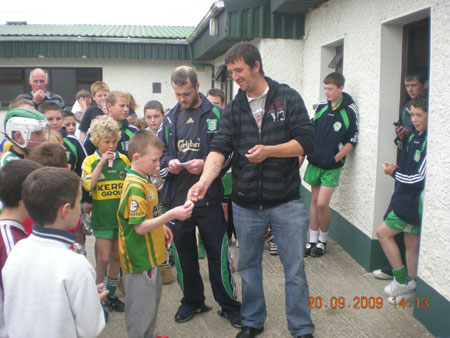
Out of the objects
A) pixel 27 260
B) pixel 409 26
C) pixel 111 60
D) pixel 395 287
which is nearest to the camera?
pixel 27 260

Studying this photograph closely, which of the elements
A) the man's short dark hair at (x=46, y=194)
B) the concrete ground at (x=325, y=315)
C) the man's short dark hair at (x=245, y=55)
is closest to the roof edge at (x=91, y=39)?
the concrete ground at (x=325, y=315)

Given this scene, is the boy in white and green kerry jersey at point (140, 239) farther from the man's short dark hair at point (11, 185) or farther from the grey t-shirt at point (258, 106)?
the man's short dark hair at point (11, 185)

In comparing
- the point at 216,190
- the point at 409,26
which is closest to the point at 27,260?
the point at 216,190

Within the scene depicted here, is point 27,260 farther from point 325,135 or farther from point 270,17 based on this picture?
point 270,17

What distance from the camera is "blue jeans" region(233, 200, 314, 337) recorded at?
314 centimetres

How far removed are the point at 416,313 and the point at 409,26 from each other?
2.64 m

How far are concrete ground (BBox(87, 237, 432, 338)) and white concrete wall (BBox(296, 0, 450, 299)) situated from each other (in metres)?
0.45

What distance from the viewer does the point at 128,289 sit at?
9.72ft

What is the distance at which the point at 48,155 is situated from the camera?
2775 mm

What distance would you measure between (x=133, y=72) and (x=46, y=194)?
12.5m

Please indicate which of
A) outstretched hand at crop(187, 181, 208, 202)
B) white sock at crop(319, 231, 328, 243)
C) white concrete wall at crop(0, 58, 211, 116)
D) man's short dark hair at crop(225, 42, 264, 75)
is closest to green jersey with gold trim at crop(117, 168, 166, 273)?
outstretched hand at crop(187, 181, 208, 202)

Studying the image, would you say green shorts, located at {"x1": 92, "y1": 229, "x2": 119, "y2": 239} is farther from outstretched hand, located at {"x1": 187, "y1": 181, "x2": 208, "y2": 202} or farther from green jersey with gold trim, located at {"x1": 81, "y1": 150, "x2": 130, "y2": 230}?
outstretched hand, located at {"x1": 187, "y1": 181, "x2": 208, "y2": 202}

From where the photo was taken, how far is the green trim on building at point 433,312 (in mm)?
3162

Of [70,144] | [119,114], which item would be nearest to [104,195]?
[70,144]
